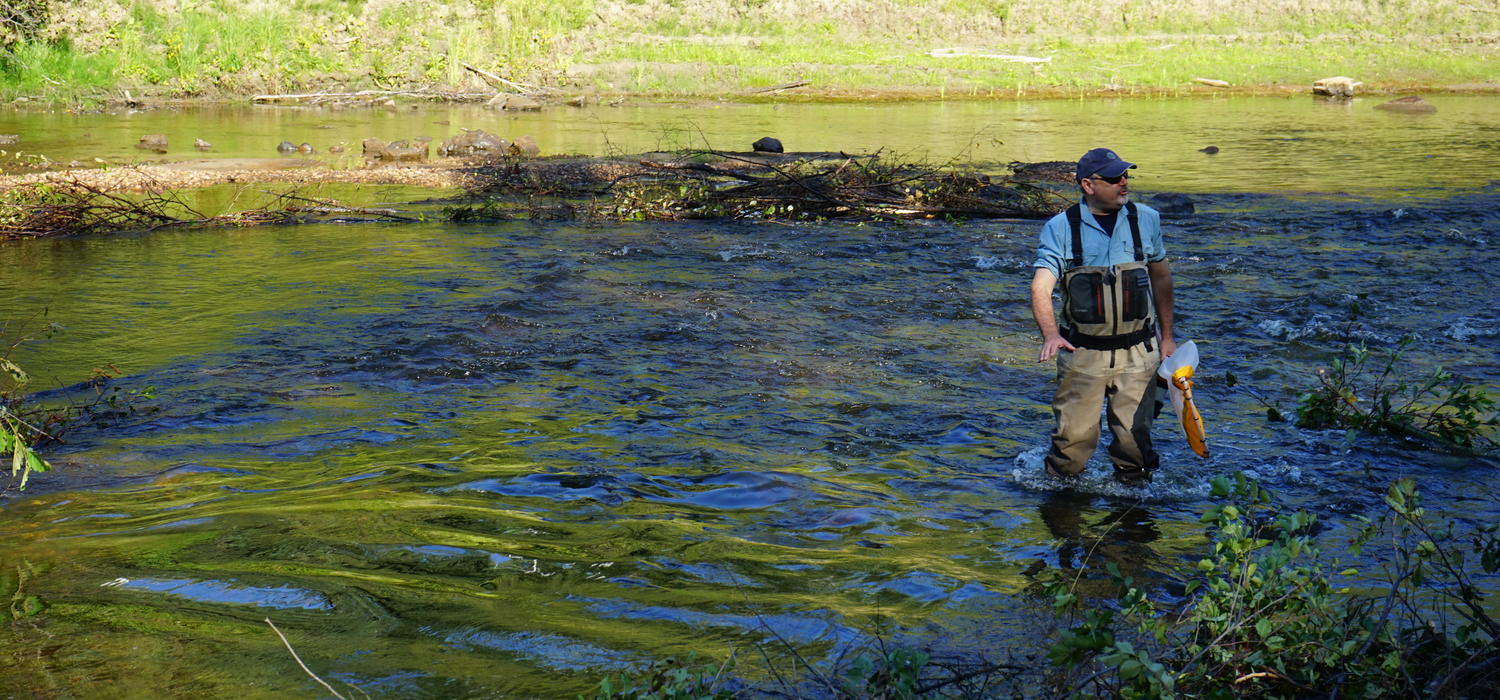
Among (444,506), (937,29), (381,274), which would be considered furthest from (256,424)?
(937,29)

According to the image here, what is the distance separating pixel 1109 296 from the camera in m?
5.73

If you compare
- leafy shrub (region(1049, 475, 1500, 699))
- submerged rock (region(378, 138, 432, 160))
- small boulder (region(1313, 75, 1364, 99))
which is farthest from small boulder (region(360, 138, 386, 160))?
small boulder (region(1313, 75, 1364, 99))

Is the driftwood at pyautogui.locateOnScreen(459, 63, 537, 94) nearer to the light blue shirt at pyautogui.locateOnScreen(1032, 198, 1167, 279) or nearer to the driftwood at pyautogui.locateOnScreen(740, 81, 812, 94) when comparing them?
the driftwood at pyautogui.locateOnScreen(740, 81, 812, 94)

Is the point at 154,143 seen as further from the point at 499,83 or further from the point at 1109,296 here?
the point at 1109,296

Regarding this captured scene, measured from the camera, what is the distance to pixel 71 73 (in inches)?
1359

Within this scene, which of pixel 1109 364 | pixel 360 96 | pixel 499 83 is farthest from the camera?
pixel 499 83

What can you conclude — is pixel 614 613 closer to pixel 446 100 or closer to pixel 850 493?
pixel 850 493

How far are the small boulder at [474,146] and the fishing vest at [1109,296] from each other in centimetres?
1896

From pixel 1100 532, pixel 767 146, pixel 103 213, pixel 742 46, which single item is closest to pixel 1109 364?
pixel 1100 532

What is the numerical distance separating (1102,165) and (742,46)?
41724 millimetres

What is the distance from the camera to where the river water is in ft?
15.3

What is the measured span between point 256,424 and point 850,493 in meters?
3.75

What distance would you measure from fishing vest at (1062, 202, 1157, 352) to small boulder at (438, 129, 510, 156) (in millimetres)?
18958

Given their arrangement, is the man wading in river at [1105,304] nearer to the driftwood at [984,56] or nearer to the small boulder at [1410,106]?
the small boulder at [1410,106]
